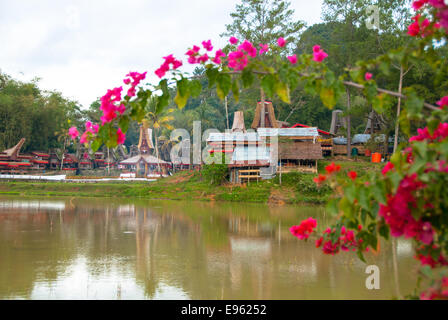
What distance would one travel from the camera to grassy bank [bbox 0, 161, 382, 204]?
25188 mm

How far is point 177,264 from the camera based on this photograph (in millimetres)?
8383

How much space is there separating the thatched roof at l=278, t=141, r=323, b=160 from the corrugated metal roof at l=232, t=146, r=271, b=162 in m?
1.03

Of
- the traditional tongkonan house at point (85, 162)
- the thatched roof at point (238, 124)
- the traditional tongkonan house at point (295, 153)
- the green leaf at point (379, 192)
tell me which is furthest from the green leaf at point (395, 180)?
the traditional tongkonan house at point (85, 162)

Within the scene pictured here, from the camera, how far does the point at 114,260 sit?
8.72 m

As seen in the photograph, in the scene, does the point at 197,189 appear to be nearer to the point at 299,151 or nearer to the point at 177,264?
the point at 299,151

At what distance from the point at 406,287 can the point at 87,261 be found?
599 centimetres

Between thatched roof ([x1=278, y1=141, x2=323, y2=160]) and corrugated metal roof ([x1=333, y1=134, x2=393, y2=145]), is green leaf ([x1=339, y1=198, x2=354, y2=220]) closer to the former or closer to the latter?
thatched roof ([x1=278, y1=141, x2=323, y2=160])

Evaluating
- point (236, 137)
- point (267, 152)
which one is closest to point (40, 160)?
point (236, 137)

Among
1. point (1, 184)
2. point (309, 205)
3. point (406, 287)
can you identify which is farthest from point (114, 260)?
point (1, 184)

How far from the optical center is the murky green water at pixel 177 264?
645 cm

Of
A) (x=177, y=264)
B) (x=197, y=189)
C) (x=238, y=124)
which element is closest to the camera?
(x=177, y=264)

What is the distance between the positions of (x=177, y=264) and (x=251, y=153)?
807 inches

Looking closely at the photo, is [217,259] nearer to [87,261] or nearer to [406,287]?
[87,261]

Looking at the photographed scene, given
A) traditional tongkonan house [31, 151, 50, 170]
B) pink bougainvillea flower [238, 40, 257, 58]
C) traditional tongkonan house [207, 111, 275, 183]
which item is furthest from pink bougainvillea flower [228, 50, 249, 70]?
traditional tongkonan house [31, 151, 50, 170]
